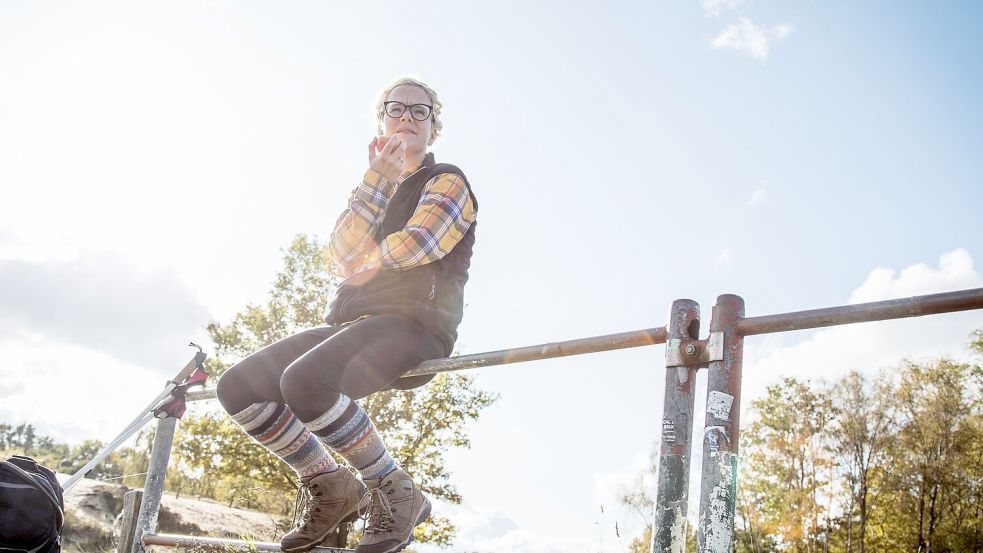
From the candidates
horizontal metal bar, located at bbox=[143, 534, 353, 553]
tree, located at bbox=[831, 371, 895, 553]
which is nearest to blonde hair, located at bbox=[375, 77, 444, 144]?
horizontal metal bar, located at bbox=[143, 534, 353, 553]

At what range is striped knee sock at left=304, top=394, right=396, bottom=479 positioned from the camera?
2098 millimetres

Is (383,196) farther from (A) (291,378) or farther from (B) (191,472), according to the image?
(B) (191,472)

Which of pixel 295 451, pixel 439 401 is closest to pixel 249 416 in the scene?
pixel 295 451

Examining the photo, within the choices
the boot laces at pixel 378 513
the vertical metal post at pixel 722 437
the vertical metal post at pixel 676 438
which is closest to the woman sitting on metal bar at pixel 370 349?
the boot laces at pixel 378 513

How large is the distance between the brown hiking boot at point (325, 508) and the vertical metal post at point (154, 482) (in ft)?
4.36

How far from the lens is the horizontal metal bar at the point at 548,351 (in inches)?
70.9

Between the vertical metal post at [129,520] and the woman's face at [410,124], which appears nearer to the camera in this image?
the woman's face at [410,124]

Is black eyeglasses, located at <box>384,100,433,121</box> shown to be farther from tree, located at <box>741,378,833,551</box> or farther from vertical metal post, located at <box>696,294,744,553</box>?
tree, located at <box>741,378,833,551</box>

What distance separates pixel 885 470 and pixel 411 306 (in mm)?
28706

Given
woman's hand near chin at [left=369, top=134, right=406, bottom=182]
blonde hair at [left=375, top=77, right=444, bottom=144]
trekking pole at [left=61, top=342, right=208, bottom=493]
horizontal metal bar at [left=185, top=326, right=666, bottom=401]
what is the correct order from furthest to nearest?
trekking pole at [left=61, top=342, right=208, bottom=493], blonde hair at [left=375, top=77, right=444, bottom=144], woman's hand near chin at [left=369, top=134, right=406, bottom=182], horizontal metal bar at [left=185, top=326, right=666, bottom=401]

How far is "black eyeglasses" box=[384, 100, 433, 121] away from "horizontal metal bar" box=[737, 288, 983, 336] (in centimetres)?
179

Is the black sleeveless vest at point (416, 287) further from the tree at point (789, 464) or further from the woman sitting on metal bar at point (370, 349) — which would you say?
the tree at point (789, 464)

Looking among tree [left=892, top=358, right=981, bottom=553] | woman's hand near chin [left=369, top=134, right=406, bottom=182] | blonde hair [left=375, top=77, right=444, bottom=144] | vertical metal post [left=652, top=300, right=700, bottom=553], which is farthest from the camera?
tree [left=892, top=358, right=981, bottom=553]

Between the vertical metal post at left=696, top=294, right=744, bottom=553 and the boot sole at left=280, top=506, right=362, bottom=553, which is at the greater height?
the vertical metal post at left=696, top=294, right=744, bottom=553
